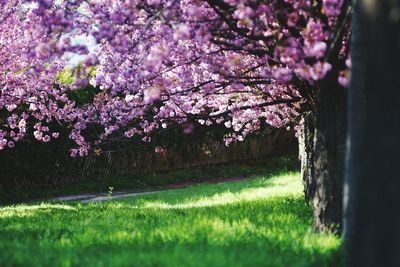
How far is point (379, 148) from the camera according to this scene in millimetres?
3934

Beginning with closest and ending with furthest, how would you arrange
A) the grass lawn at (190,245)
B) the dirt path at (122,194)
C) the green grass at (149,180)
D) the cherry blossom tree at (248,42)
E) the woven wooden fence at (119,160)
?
the grass lawn at (190,245) → the cherry blossom tree at (248,42) → the dirt path at (122,194) → the green grass at (149,180) → the woven wooden fence at (119,160)

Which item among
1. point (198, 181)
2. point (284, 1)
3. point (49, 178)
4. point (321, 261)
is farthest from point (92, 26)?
point (198, 181)

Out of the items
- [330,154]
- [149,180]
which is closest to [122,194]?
[149,180]

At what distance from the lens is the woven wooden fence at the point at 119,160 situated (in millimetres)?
18031

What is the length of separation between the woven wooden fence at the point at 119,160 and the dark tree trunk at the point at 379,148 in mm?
14945

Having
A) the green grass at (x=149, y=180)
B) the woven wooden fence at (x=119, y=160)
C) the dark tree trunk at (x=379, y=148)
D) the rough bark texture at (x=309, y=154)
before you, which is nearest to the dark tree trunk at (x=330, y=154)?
the dark tree trunk at (x=379, y=148)

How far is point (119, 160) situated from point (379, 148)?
18.9m

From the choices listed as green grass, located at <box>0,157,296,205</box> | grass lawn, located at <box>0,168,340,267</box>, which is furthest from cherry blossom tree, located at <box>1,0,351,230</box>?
green grass, located at <box>0,157,296,205</box>

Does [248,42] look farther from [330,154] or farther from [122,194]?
[122,194]

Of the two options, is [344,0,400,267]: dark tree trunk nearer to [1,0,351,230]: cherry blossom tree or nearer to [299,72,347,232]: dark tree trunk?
[1,0,351,230]: cherry blossom tree

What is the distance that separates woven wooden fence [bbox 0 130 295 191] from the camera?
1803 centimetres

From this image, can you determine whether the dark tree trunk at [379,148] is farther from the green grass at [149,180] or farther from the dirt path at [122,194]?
the green grass at [149,180]

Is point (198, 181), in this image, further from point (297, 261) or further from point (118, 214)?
point (297, 261)

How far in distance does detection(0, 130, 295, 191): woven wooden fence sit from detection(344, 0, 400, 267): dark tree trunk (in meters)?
14.9
